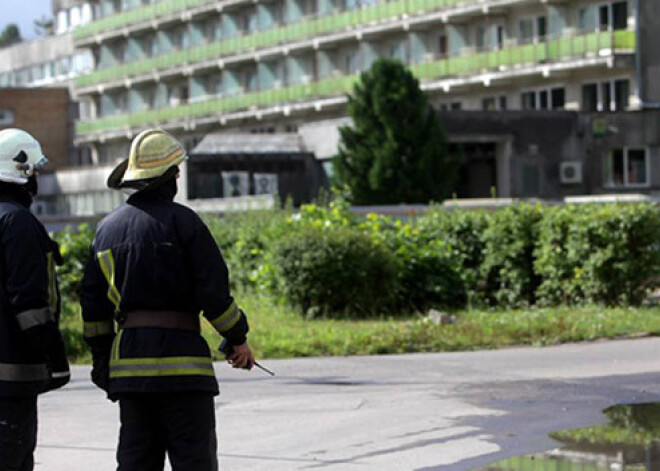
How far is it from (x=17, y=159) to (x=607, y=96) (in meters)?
52.5

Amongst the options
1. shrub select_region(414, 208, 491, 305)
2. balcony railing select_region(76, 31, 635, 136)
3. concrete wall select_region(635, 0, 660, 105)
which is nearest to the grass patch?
shrub select_region(414, 208, 491, 305)

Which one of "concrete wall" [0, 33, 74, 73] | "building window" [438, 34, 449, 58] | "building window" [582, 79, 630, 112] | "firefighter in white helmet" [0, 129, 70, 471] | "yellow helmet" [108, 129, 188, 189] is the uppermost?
"concrete wall" [0, 33, 74, 73]

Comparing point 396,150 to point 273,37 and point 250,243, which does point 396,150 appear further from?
point 250,243

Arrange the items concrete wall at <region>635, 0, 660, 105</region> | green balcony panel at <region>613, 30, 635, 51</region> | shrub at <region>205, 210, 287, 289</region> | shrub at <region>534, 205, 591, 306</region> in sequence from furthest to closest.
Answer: green balcony panel at <region>613, 30, 635, 51</region> < concrete wall at <region>635, 0, 660, 105</region> < shrub at <region>205, 210, 287, 289</region> < shrub at <region>534, 205, 591, 306</region>

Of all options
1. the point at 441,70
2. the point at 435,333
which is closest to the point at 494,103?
the point at 441,70

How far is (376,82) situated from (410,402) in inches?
1594

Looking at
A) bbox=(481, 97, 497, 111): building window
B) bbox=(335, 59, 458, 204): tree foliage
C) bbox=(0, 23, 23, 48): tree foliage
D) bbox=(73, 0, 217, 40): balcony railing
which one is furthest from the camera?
bbox=(0, 23, 23, 48): tree foliage

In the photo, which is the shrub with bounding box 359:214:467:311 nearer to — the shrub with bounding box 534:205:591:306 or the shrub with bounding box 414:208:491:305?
the shrub with bounding box 414:208:491:305

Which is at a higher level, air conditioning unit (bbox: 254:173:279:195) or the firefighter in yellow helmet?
air conditioning unit (bbox: 254:173:279:195)

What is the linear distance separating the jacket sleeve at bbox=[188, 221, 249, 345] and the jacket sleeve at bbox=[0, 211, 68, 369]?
78cm

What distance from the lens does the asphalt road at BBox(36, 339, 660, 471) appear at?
9859mm

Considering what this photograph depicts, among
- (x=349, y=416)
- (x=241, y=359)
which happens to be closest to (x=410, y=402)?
(x=349, y=416)

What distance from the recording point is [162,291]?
22.0 feet

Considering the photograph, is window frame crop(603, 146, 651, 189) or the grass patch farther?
window frame crop(603, 146, 651, 189)
